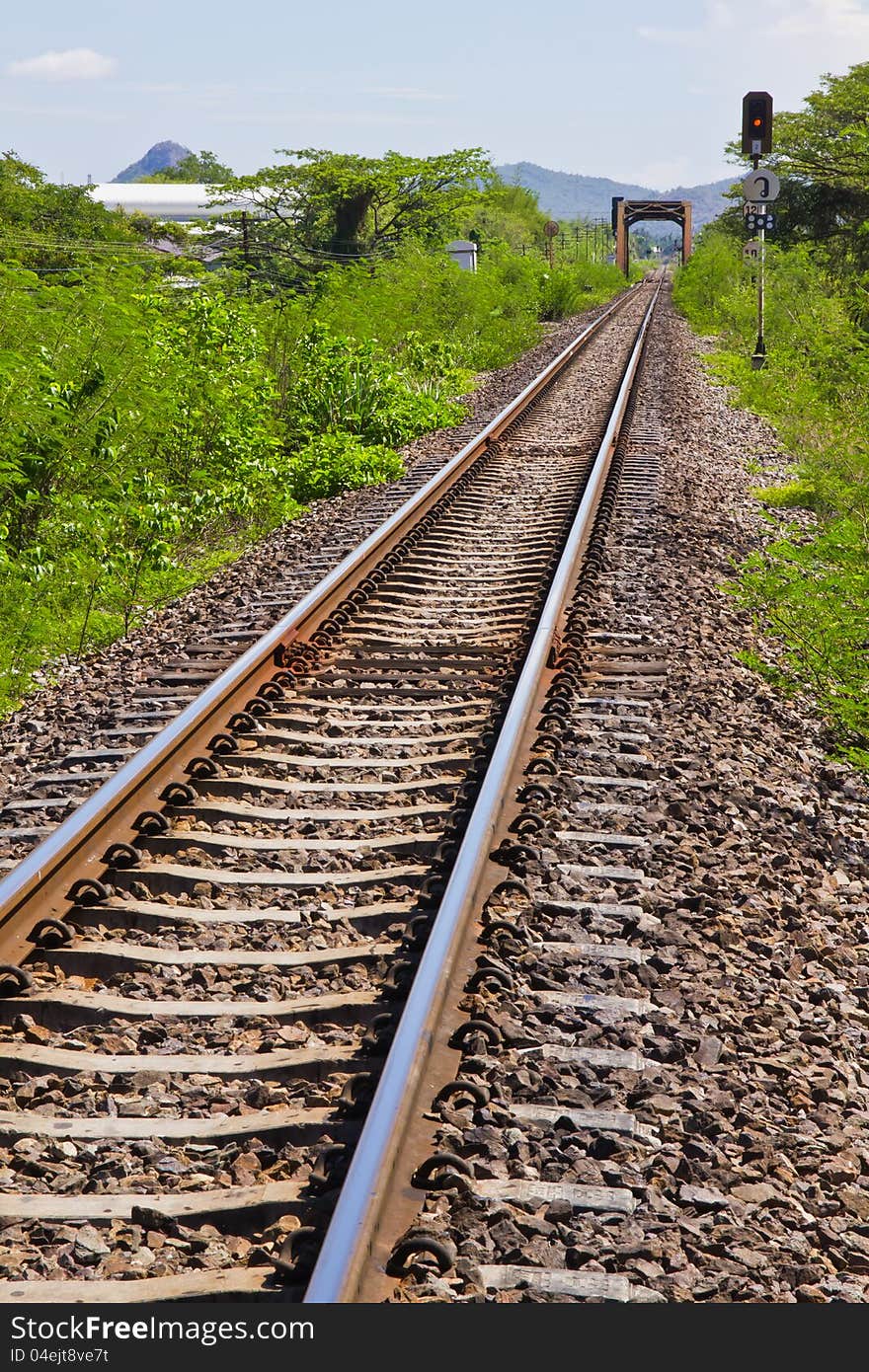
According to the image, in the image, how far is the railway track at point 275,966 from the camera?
9.20 feet

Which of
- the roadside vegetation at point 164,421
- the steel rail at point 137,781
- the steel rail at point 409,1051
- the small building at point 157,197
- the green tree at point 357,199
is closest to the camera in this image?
the steel rail at point 409,1051

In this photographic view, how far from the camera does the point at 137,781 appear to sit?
4898 millimetres

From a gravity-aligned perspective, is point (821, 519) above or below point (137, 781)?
above

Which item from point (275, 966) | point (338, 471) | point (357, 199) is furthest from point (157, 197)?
point (275, 966)

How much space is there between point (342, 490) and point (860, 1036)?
9.29m

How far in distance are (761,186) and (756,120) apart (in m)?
1.25

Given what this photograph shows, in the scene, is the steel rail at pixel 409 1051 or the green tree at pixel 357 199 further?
the green tree at pixel 357 199

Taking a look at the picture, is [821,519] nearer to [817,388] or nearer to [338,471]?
[338,471]

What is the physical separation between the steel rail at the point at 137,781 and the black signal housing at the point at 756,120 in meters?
15.7

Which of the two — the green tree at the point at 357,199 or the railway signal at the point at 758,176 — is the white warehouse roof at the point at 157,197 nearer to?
the green tree at the point at 357,199

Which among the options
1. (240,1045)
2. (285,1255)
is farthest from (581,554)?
→ (285,1255)

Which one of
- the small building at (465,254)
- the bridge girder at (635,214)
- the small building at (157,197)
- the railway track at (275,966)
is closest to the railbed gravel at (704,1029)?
the railway track at (275,966)

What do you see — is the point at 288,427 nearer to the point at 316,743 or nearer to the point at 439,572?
the point at 439,572

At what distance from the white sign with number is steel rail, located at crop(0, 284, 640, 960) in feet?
53.4
